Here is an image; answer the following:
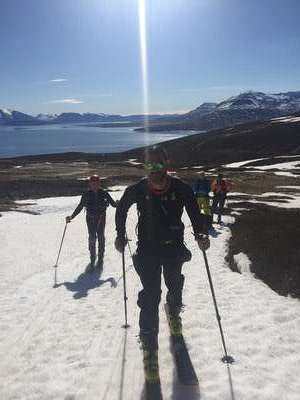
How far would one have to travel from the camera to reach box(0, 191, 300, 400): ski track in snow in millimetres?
6305

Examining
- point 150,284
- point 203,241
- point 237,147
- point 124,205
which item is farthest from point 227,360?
point 237,147

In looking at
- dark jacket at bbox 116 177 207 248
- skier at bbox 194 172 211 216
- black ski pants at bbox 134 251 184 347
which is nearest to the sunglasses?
dark jacket at bbox 116 177 207 248

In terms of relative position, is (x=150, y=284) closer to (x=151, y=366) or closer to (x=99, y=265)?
(x=151, y=366)

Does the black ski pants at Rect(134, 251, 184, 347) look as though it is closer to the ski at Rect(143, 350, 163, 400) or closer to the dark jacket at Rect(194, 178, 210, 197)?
the ski at Rect(143, 350, 163, 400)

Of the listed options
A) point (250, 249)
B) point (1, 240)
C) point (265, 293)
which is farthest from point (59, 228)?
point (265, 293)

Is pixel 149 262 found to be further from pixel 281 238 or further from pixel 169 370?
pixel 281 238

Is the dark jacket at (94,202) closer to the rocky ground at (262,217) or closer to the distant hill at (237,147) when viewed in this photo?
the rocky ground at (262,217)

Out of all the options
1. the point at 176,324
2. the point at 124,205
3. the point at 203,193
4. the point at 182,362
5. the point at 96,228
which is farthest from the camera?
the point at 203,193

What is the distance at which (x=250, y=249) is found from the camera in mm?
17219

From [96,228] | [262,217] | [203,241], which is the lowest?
[262,217]

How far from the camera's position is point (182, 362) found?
22.3 ft

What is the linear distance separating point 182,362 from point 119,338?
71.2 inches

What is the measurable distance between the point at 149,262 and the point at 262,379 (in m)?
2.52

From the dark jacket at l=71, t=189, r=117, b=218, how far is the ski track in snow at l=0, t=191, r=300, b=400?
2.10 meters
